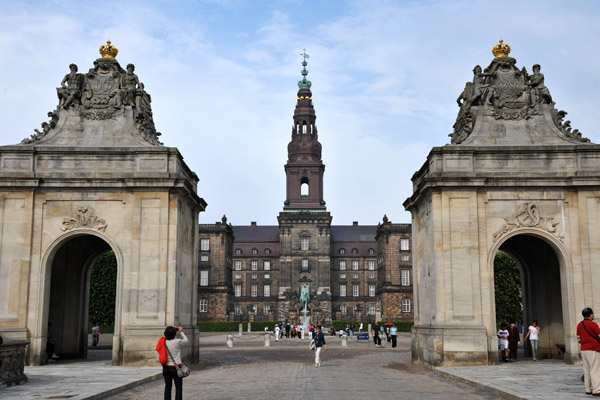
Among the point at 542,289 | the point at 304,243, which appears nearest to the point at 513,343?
the point at 542,289

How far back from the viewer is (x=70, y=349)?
29.8 metres

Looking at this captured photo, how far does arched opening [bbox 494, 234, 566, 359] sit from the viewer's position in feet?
93.1

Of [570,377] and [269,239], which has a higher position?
[269,239]

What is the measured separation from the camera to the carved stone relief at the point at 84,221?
84.6 feet

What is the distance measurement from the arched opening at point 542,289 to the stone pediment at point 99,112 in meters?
16.3

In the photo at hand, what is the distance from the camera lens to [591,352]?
15.0 m

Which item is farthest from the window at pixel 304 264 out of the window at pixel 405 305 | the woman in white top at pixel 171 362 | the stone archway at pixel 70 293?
the woman in white top at pixel 171 362

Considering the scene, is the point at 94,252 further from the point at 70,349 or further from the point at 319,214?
the point at 319,214

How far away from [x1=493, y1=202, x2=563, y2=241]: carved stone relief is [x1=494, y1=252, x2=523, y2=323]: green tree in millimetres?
33936

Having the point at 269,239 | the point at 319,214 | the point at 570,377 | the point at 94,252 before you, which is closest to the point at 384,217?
the point at 319,214

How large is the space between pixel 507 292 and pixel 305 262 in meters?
76.8

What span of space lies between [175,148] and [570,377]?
15851mm

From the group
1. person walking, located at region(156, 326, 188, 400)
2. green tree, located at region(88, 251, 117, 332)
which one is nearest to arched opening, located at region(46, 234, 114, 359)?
person walking, located at region(156, 326, 188, 400)

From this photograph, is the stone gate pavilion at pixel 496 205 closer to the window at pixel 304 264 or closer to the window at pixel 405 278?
the window at pixel 405 278
